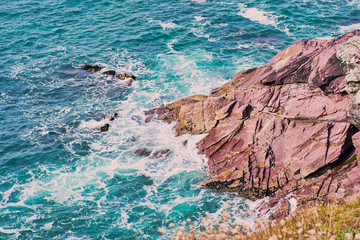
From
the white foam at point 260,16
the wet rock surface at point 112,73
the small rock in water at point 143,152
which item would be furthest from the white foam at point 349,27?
the small rock in water at point 143,152

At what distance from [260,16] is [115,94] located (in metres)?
37.0

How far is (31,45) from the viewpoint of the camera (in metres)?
62.8

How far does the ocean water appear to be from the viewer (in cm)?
3281

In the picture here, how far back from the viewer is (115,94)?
165ft

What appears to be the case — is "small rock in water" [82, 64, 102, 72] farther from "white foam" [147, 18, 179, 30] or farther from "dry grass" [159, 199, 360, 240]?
"dry grass" [159, 199, 360, 240]

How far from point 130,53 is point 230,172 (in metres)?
34.0

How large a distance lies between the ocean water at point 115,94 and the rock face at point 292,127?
251 centimetres

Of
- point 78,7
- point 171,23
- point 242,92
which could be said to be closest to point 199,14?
point 171,23

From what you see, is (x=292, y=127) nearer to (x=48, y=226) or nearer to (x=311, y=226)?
(x=311, y=226)

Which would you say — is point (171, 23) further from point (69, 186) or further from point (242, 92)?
point (69, 186)

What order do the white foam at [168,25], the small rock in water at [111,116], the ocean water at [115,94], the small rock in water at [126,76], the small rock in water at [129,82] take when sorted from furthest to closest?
the white foam at [168,25]
the small rock in water at [126,76]
the small rock in water at [129,82]
the small rock in water at [111,116]
the ocean water at [115,94]

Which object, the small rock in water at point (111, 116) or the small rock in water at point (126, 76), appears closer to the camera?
the small rock in water at point (111, 116)

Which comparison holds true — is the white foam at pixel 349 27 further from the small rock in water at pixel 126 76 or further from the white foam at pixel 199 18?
the small rock in water at pixel 126 76

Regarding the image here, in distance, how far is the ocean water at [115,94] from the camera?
3281 cm
